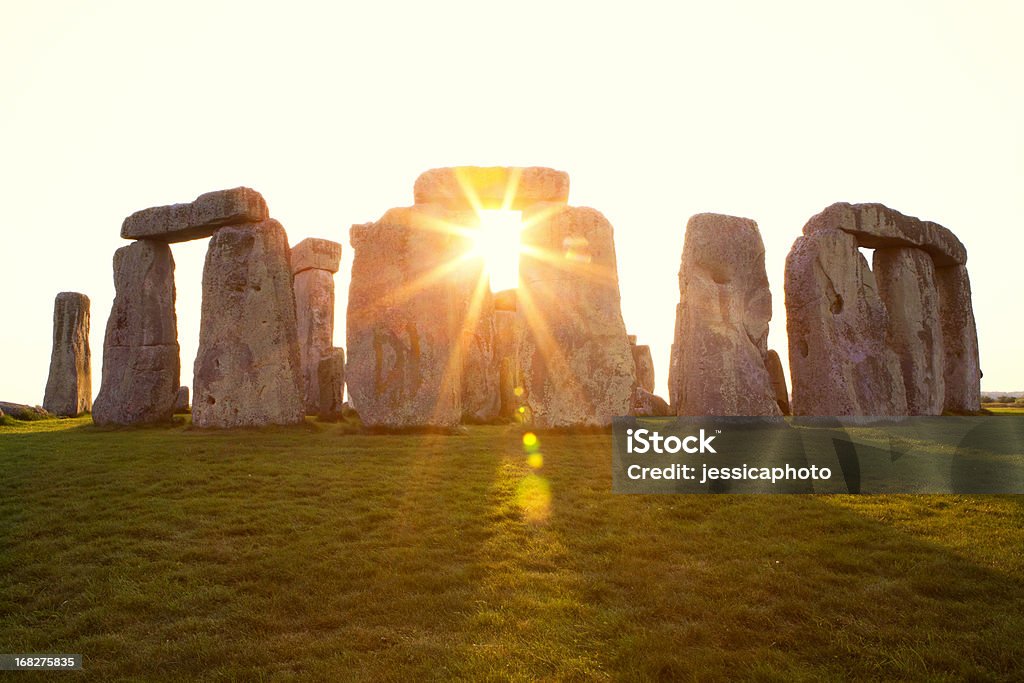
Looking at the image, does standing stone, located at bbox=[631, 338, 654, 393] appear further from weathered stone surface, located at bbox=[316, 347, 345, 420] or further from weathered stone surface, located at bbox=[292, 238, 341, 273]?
weathered stone surface, located at bbox=[316, 347, 345, 420]

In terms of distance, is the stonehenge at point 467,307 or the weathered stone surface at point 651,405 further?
the weathered stone surface at point 651,405

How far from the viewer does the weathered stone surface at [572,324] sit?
11.6 meters

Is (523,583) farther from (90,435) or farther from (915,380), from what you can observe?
(915,380)

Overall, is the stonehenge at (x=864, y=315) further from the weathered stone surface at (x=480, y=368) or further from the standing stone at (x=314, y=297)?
the standing stone at (x=314, y=297)

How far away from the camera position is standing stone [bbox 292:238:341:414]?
58.8 ft

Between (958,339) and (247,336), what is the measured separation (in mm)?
15181

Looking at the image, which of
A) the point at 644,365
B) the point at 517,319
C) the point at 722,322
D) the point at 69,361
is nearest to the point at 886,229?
the point at 722,322

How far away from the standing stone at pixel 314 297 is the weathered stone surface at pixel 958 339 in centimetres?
1453

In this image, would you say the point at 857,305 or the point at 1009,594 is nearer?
the point at 1009,594

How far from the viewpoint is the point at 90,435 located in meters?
11.7

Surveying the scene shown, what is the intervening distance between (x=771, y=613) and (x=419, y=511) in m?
3.19

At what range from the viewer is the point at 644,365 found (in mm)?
24188

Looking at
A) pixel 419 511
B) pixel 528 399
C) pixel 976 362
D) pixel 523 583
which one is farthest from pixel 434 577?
pixel 976 362

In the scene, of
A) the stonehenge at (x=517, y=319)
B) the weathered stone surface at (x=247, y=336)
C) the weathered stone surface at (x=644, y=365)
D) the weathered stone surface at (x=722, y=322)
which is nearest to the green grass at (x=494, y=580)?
the stonehenge at (x=517, y=319)
